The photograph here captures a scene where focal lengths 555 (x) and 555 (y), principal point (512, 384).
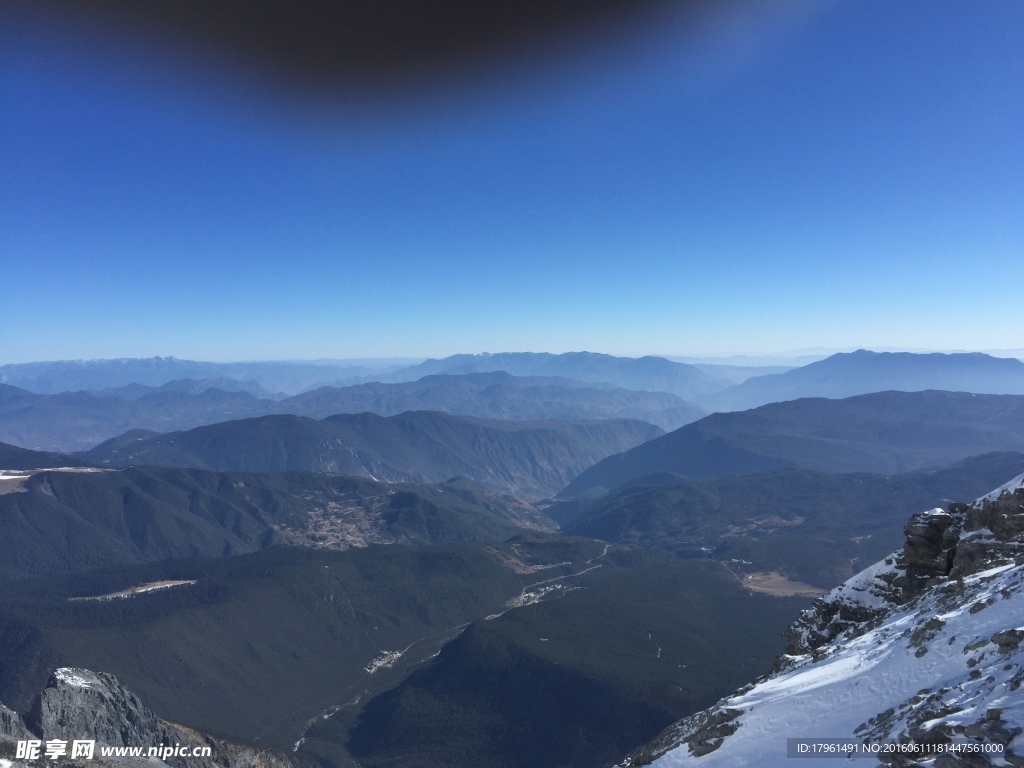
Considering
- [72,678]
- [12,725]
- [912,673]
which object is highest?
[912,673]

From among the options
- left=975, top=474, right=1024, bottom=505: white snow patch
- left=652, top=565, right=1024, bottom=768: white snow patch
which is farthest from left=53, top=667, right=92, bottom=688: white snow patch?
left=975, top=474, right=1024, bottom=505: white snow patch

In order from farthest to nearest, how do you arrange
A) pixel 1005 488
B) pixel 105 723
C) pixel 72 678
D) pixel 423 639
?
pixel 423 639 < pixel 72 678 < pixel 105 723 < pixel 1005 488

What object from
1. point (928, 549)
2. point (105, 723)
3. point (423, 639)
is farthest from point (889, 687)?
point (423, 639)

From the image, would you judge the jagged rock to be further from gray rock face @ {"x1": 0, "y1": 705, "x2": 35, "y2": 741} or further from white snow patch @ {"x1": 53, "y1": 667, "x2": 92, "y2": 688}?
white snow patch @ {"x1": 53, "y1": 667, "x2": 92, "y2": 688}

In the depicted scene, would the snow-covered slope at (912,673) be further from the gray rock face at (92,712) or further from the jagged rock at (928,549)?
the gray rock face at (92,712)

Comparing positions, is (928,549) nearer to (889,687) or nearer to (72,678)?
(889,687)

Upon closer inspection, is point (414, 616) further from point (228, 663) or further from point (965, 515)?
point (965, 515)

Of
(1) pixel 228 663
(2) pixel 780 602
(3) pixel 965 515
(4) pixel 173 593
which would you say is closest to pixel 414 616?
(1) pixel 228 663
